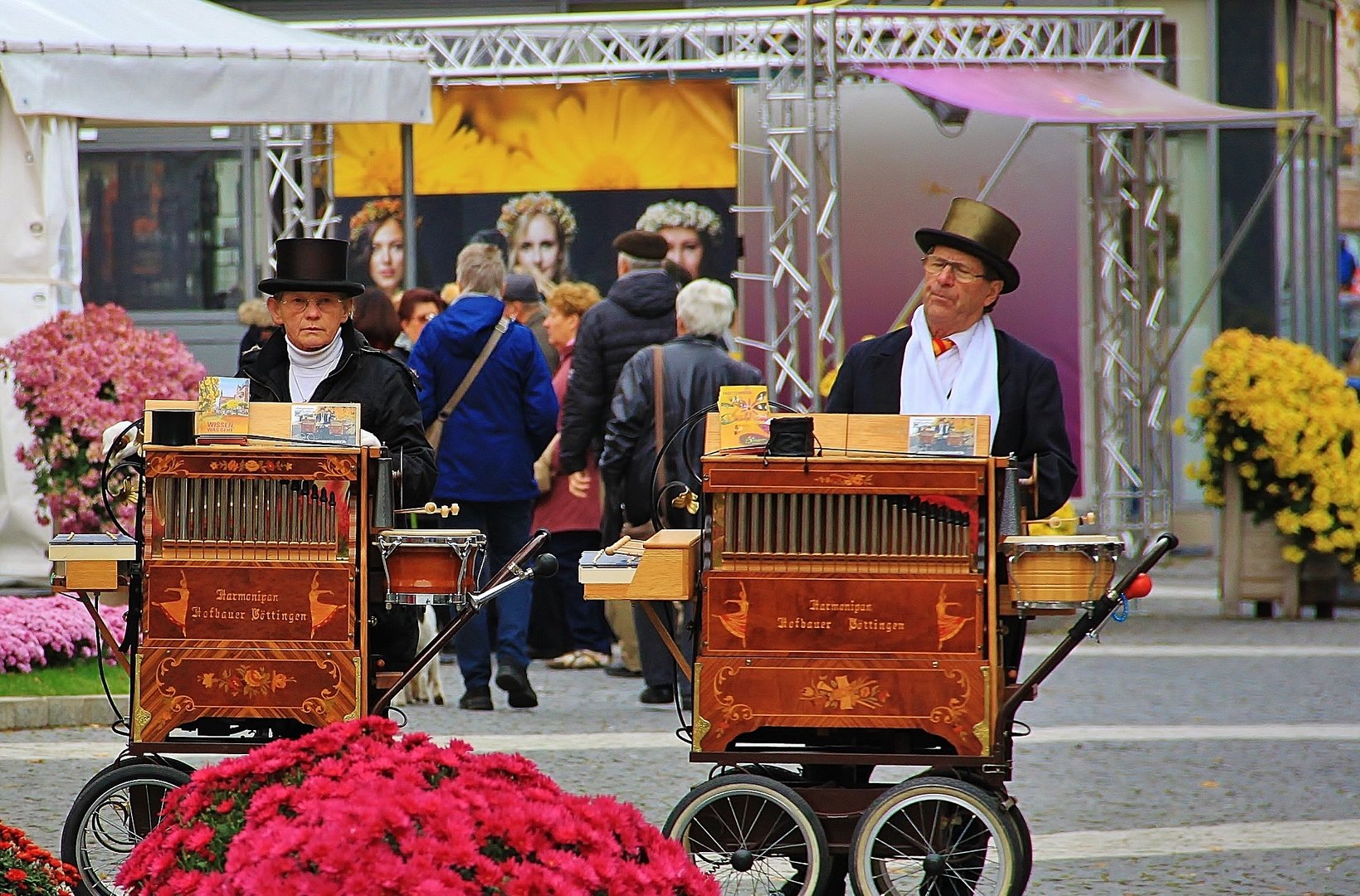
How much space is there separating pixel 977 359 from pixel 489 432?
426 cm

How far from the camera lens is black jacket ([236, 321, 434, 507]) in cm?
552

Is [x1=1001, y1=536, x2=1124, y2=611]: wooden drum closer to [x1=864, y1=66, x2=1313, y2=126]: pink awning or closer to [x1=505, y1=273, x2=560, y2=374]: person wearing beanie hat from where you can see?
[x1=505, y1=273, x2=560, y2=374]: person wearing beanie hat

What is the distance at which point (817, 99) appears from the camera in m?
12.5

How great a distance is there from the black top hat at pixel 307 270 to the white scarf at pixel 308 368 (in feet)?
0.48

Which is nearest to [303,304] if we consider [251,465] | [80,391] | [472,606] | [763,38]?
[251,465]

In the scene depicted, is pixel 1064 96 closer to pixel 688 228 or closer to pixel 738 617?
pixel 688 228

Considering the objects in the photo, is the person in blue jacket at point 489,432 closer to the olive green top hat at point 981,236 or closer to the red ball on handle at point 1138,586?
the olive green top hat at point 981,236

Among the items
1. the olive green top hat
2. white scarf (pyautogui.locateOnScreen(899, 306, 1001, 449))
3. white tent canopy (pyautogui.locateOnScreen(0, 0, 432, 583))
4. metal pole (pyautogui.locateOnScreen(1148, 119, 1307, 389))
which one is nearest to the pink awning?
metal pole (pyautogui.locateOnScreen(1148, 119, 1307, 389))

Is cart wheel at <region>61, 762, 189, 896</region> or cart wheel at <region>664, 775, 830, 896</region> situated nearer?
cart wheel at <region>664, 775, 830, 896</region>

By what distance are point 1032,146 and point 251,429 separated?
1097 centimetres

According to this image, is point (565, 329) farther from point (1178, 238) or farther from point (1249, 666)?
point (1178, 238)

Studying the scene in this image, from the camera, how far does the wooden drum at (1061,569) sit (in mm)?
4875

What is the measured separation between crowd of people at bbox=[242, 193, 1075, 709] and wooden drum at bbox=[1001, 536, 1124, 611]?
374mm

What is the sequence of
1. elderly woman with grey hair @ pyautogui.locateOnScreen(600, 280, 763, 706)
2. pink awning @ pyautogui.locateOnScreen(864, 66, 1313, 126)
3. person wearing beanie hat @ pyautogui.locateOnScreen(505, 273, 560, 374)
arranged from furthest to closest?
1. pink awning @ pyautogui.locateOnScreen(864, 66, 1313, 126)
2. person wearing beanie hat @ pyautogui.locateOnScreen(505, 273, 560, 374)
3. elderly woman with grey hair @ pyautogui.locateOnScreen(600, 280, 763, 706)
